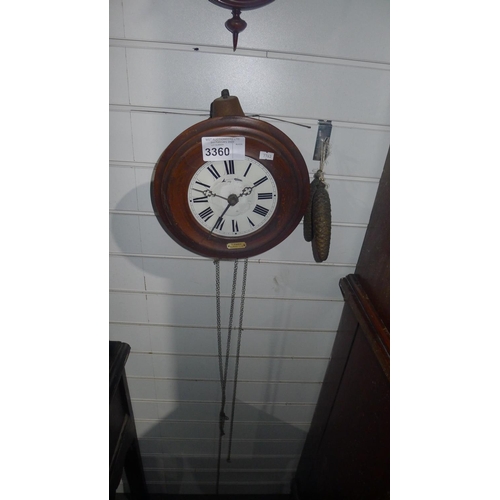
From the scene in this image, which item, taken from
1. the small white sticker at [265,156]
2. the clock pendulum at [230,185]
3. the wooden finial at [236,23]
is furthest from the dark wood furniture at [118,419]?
the wooden finial at [236,23]

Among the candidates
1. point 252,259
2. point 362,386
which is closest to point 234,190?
point 252,259

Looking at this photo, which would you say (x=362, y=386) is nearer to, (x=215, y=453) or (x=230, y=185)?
(x=230, y=185)

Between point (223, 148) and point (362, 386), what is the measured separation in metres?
0.92

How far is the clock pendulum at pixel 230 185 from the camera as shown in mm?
975

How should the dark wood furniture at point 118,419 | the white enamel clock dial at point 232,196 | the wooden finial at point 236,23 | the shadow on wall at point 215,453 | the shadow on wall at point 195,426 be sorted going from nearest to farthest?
the wooden finial at point 236,23 < the white enamel clock dial at point 232,196 < the dark wood furniture at point 118,419 < the shadow on wall at point 195,426 < the shadow on wall at point 215,453

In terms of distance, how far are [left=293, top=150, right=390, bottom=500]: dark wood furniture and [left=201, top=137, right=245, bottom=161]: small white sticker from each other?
0.50m

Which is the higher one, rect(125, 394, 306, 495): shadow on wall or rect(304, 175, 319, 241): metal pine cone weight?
rect(304, 175, 319, 241): metal pine cone weight

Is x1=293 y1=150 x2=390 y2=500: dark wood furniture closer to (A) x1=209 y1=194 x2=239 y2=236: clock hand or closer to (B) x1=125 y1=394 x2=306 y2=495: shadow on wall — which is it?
(B) x1=125 y1=394 x2=306 y2=495: shadow on wall

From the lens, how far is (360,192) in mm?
1243

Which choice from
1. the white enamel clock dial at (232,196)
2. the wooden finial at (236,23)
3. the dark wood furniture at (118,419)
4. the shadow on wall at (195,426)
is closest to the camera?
the wooden finial at (236,23)

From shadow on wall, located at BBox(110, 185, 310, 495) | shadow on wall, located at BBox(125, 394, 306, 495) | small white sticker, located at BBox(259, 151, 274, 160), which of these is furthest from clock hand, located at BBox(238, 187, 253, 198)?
shadow on wall, located at BBox(125, 394, 306, 495)

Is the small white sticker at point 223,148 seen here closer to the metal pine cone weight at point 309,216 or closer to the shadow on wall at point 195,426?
the metal pine cone weight at point 309,216

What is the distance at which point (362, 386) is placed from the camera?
1.23m

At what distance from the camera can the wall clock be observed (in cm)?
98
